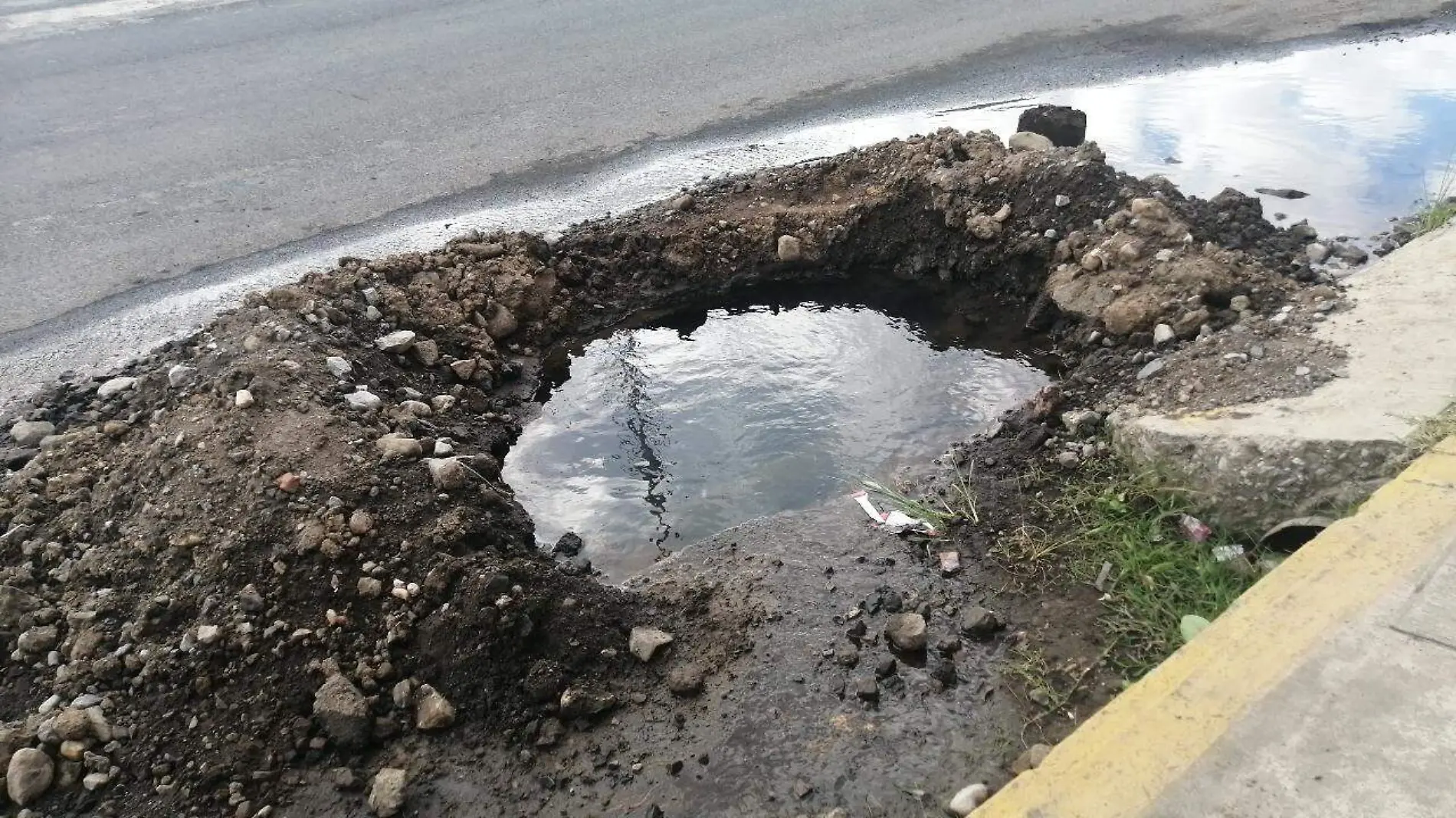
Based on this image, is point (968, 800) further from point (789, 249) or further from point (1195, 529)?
point (789, 249)

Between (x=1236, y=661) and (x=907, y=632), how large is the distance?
3.10 ft

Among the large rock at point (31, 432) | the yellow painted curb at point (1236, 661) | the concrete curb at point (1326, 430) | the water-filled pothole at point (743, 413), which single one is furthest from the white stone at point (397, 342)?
the yellow painted curb at point (1236, 661)

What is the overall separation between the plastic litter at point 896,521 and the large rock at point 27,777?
2.63 meters

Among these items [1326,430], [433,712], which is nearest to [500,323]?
[433,712]

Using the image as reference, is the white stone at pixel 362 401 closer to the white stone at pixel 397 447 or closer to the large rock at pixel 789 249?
the white stone at pixel 397 447

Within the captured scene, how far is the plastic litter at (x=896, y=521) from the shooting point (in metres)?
3.34

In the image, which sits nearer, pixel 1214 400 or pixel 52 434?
pixel 1214 400

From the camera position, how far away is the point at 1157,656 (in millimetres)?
2631

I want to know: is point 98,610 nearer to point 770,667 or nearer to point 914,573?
point 770,667

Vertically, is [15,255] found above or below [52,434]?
above

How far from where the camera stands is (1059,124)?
5586 mm

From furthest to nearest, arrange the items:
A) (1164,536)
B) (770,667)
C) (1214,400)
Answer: (1214,400), (1164,536), (770,667)

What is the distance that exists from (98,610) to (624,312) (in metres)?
2.71

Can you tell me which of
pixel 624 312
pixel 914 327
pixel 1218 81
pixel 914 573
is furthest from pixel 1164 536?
pixel 1218 81
